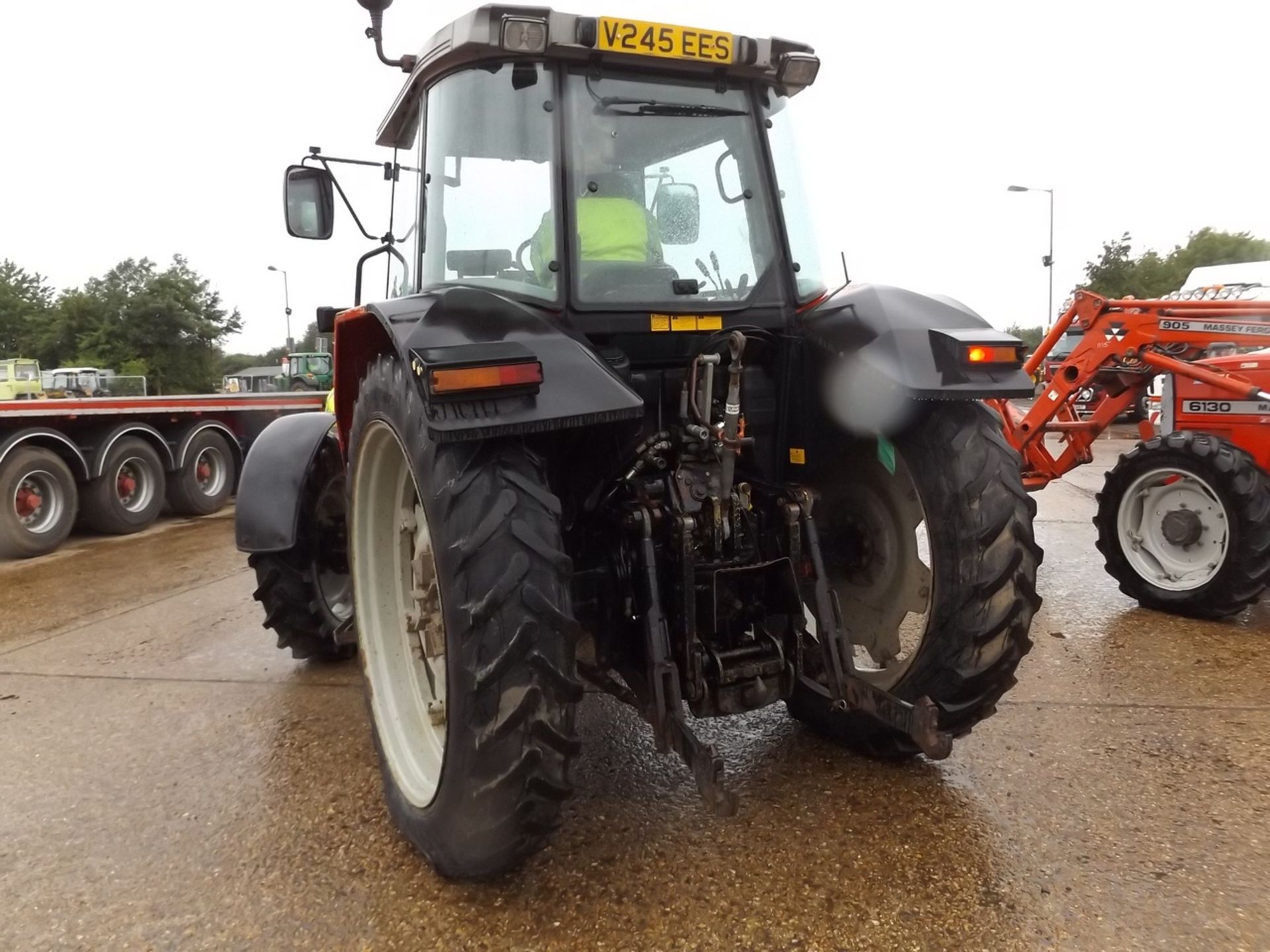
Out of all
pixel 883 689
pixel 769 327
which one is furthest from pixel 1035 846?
pixel 769 327

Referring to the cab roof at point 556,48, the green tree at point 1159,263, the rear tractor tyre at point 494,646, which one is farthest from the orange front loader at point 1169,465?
the green tree at point 1159,263

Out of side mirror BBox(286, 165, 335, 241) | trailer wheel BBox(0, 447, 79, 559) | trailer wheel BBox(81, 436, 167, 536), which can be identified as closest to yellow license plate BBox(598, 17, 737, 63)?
side mirror BBox(286, 165, 335, 241)

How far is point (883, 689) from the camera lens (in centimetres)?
276

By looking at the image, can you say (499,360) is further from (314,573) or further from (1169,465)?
(1169,465)

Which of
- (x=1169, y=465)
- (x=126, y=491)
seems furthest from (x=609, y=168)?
(x=126, y=491)

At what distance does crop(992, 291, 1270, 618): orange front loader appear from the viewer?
15.1 feet

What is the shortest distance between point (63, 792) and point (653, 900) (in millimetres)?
2132

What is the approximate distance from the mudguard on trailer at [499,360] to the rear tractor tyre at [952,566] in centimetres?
96

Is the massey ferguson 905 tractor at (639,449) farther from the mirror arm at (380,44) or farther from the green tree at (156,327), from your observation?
the green tree at (156,327)

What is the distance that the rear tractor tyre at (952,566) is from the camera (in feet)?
8.46

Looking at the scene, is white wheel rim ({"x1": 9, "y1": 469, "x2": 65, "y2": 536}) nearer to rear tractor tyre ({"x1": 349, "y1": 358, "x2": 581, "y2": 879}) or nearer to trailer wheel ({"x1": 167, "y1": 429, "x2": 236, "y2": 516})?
trailer wheel ({"x1": 167, "y1": 429, "x2": 236, "y2": 516})

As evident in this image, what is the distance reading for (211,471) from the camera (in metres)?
10.2

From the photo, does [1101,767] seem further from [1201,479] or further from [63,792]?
[63,792]

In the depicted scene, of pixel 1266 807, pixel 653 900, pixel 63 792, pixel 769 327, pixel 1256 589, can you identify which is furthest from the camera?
pixel 1256 589
